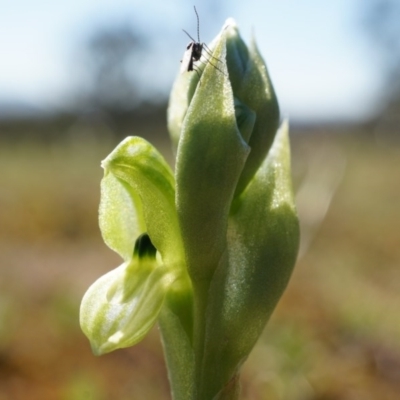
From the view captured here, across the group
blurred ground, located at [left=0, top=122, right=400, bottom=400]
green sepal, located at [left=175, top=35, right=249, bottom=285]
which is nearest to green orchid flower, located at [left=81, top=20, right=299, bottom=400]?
green sepal, located at [left=175, top=35, right=249, bottom=285]

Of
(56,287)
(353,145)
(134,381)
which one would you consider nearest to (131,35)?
(353,145)

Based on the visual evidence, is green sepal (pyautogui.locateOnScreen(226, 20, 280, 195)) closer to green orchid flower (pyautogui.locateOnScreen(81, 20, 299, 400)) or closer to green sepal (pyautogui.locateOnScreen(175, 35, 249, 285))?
green orchid flower (pyautogui.locateOnScreen(81, 20, 299, 400))

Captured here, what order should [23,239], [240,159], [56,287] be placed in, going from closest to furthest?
[240,159]
[56,287]
[23,239]

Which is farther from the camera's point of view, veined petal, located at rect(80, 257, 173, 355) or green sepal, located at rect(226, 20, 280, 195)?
green sepal, located at rect(226, 20, 280, 195)

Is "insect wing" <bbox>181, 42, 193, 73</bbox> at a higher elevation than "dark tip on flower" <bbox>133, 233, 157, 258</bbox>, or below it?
higher

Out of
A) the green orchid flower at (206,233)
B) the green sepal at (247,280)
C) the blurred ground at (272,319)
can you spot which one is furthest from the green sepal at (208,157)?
the blurred ground at (272,319)

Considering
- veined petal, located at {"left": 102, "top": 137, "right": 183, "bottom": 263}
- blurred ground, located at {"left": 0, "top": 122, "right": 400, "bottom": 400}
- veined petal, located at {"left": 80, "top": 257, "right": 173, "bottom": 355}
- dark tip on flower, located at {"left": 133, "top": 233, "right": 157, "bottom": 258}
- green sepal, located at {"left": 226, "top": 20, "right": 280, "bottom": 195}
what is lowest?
blurred ground, located at {"left": 0, "top": 122, "right": 400, "bottom": 400}

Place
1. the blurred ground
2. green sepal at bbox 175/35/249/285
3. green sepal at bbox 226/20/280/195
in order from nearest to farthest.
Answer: green sepal at bbox 175/35/249/285, green sepal at bbox 226/20/280/195, the blurred ground

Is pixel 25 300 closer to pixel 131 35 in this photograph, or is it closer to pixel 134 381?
pixel 134 381
